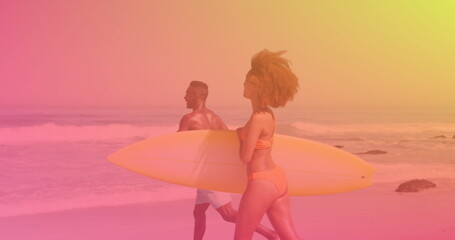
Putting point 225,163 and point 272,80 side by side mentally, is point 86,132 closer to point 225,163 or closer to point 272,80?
point 225,163

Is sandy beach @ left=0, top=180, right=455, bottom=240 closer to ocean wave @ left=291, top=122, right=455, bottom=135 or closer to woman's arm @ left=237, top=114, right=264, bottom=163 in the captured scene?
ocean wave @ left=291, top=122, right=455, bottom=135

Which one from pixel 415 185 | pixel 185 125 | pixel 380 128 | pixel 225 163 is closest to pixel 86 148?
pixel 185 125

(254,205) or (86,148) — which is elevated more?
(86,148)

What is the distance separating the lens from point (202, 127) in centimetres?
247

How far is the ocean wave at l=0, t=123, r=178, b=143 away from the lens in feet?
9.75

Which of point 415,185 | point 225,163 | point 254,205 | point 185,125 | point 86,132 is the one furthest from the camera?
point 415,185

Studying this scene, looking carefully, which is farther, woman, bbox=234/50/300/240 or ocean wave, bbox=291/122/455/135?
ocean wave, bbox=291/122/455/135

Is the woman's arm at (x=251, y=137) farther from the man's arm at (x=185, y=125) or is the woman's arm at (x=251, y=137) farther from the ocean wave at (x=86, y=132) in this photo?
the ocean wave at (x=86, y=132)

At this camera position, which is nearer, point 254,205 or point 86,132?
point 254,205

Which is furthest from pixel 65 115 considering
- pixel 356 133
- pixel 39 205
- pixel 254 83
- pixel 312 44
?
pixel 356 133

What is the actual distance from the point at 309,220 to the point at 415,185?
2.98 feet

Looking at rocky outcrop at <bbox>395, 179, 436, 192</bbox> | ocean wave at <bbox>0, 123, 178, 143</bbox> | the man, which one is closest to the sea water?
ocean wave at <bbox>0, 123, 178, 143</bbox>

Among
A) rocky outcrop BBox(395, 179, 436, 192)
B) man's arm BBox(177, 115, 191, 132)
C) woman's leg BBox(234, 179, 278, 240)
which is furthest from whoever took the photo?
rocky outcrop BBox(395, 179, 436, 192)

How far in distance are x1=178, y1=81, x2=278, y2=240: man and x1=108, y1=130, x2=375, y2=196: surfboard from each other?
0.07 meters
